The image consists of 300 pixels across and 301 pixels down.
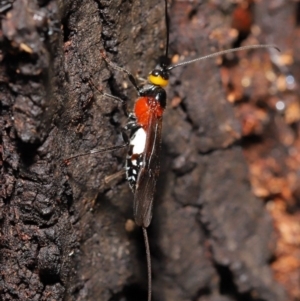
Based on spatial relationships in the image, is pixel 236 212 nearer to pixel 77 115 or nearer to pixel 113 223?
pixel 113 223

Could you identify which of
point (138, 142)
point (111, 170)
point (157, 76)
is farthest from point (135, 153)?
point (157, 76)

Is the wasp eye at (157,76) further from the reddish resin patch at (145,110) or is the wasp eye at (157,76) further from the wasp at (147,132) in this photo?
the reddish resin patch at (145,110)

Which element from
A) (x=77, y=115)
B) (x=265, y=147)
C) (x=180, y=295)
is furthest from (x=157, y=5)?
(x=180, y=295)

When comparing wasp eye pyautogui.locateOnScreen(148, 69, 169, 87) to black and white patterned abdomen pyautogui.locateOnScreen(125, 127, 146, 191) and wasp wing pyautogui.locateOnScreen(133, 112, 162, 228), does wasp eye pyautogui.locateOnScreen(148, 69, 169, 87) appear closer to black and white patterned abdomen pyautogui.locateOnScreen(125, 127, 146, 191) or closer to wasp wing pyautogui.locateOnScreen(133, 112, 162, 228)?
wasp wing pyautogui.locateOnScreen(133, 112, 162, 228)

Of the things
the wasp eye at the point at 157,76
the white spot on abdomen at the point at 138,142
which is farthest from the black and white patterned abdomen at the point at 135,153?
the wasp eye at the point at 157,76

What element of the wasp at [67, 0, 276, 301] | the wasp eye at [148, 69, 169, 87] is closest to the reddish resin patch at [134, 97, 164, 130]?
the wasp at [67, 0, 276, 301]

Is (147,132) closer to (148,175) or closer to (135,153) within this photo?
(135,153)

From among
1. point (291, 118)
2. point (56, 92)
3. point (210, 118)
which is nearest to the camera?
point (56, 92)
